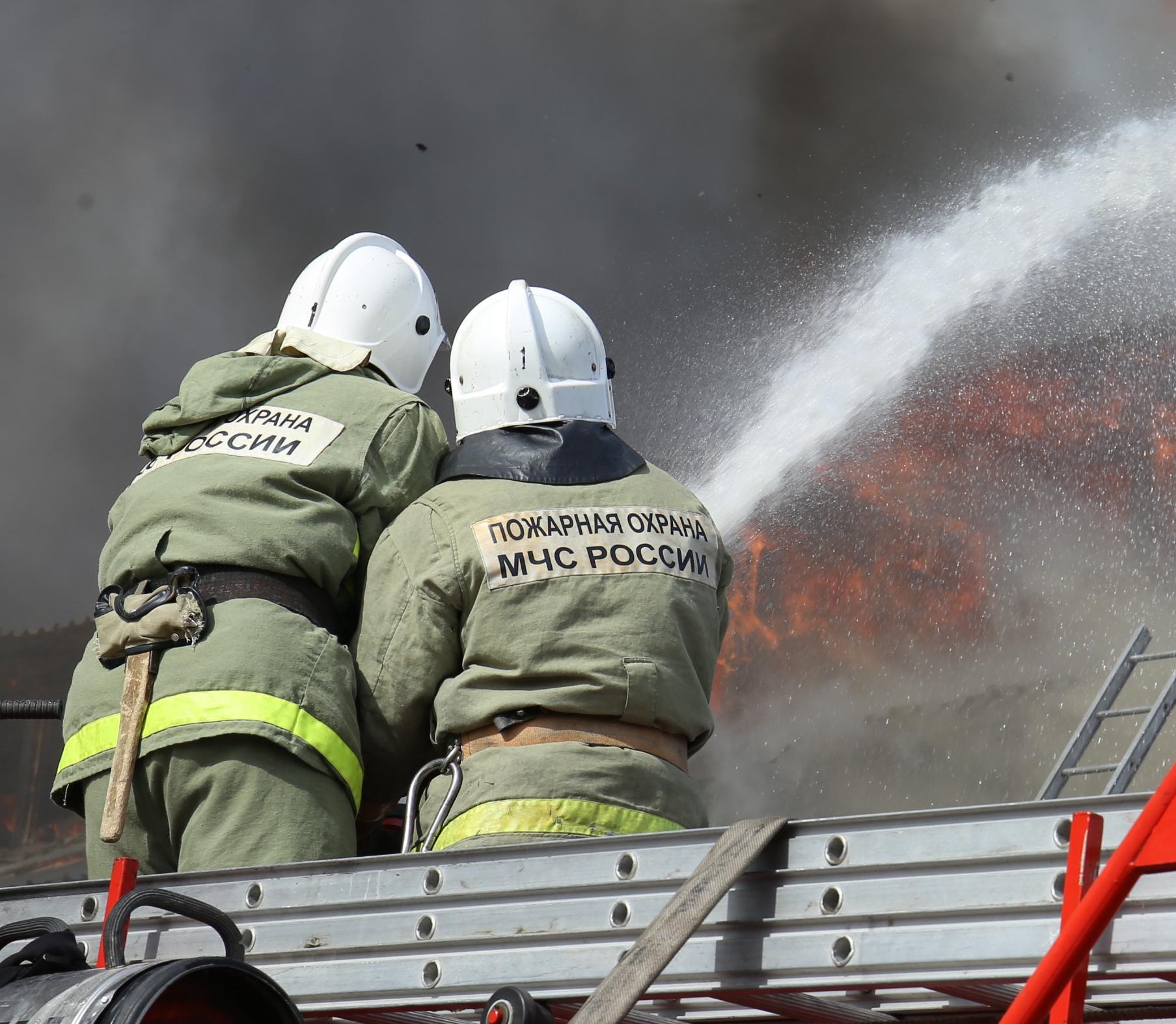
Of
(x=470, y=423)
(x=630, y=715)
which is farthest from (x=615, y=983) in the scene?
(x=470, y=423)

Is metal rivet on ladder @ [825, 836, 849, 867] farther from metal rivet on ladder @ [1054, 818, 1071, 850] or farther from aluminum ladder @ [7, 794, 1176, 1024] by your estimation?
metal rivet on ladder @ [1054, 818, 1071, 850]

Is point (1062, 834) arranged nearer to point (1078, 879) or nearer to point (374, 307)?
point (1078, 879)

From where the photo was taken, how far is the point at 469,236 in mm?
12961

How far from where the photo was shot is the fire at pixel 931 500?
12.7 m

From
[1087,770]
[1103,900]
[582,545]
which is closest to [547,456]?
[582,545]

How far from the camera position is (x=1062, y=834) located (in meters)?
1.82

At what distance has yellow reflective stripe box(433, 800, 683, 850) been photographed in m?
3.20

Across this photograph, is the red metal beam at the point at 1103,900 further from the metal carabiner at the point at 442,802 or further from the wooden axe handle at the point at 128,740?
the wooden axe handle at the point at 128,740

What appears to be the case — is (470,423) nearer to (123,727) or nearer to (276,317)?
(123,727)

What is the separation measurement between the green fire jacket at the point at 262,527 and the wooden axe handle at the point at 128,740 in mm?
22

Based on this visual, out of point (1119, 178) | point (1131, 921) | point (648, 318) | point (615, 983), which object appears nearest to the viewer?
point (1131, 921)

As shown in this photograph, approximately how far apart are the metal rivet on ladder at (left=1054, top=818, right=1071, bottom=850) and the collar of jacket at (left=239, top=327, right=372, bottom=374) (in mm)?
2661

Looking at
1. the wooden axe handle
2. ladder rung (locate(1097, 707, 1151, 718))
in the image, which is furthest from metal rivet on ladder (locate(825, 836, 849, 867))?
ladder rung (locate(1097, 707, 1151, 718))

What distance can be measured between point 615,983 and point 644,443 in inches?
388
